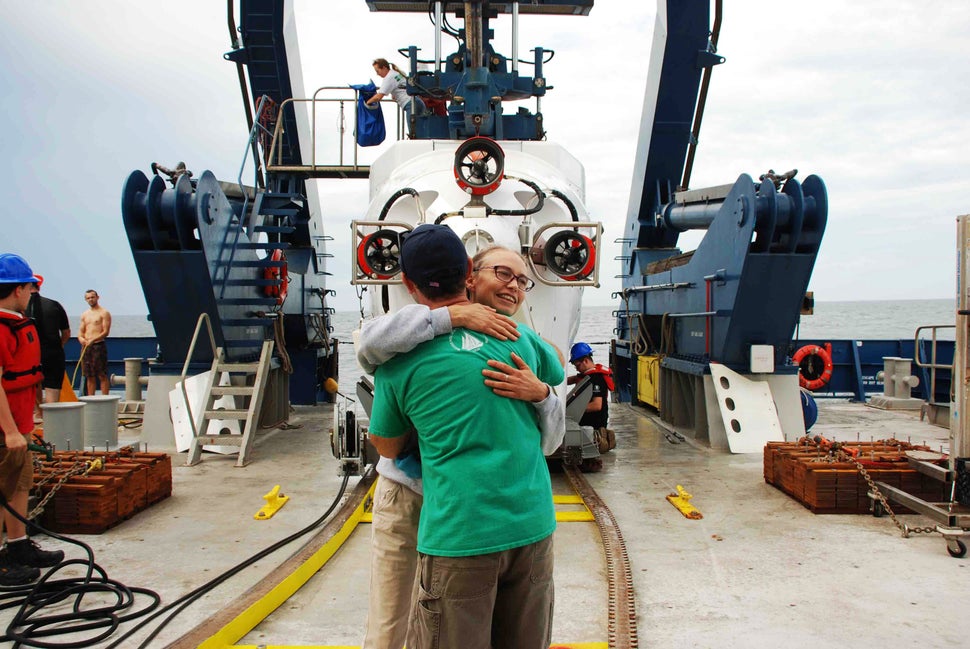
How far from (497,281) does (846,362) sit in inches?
505

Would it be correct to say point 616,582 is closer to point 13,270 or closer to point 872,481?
point 872,481

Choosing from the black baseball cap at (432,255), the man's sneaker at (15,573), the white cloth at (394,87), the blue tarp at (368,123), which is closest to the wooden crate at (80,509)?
the man's sneaker at (15,573)

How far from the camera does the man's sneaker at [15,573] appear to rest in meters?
4.25

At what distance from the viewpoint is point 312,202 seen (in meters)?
13.1

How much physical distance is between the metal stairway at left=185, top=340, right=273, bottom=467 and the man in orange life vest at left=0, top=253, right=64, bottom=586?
3.14m

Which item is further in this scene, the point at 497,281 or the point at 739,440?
the point at 739,440

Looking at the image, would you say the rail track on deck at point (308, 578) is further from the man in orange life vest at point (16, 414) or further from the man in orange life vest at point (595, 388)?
the man in orange life vest at point (595, 388)

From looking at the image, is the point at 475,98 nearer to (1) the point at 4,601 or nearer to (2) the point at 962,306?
(2) the point at 962,306

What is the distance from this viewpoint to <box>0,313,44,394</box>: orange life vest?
14.4ft

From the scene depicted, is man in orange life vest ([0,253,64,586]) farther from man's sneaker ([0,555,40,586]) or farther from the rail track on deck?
the rail track on deck

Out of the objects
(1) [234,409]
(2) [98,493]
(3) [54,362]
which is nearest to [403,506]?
(2) [98,493]

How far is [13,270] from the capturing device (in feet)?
14.3

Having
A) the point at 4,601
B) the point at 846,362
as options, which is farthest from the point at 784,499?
the point at 846,362

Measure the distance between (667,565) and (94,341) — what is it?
10.4 m
